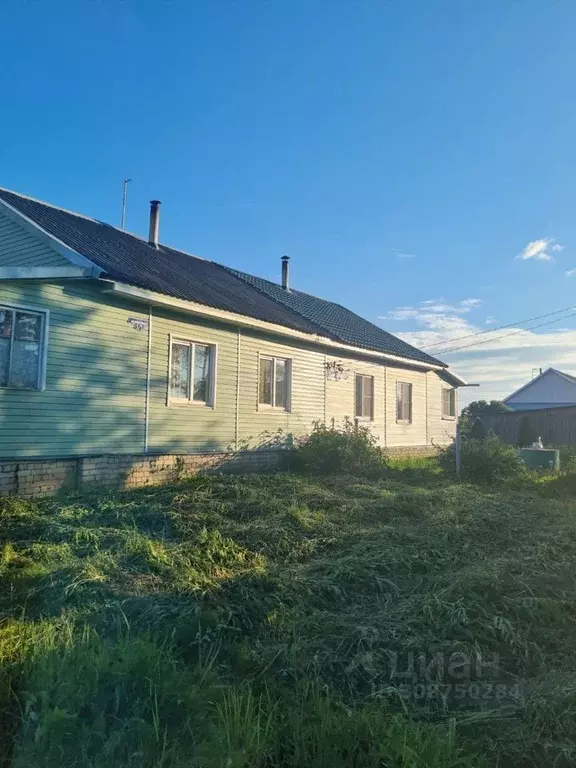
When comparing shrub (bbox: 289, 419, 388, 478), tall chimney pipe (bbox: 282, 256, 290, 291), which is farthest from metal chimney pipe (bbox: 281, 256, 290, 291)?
shrub (bbox: 289, 419, 388, 478)

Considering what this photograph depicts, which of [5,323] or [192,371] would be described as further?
[192,371]

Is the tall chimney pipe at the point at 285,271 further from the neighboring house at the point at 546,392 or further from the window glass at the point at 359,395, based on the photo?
the neighboring house at the point at 546,392

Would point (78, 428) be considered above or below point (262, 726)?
above

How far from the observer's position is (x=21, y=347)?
832 centimetres

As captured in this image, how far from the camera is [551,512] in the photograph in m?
8.84

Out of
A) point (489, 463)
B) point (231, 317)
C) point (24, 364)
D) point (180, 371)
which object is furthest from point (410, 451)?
point (24, 364)

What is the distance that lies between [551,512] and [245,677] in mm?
6943

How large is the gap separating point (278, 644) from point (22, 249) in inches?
346

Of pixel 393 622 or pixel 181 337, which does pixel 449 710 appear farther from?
pixel 181 337

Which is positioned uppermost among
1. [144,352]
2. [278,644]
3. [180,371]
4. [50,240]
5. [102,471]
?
[50,240]

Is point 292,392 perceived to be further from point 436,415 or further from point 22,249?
point 436,415

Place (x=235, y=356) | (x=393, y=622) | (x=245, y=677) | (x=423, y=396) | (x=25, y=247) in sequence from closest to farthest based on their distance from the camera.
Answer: (x=245, y=677) < (x=393, y=622) < (x=25, y=247) < (x=235, y=356) < (x=423, y=396)

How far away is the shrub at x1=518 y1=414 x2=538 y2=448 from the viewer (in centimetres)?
2317

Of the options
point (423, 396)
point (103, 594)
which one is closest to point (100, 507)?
point (103, 594)
